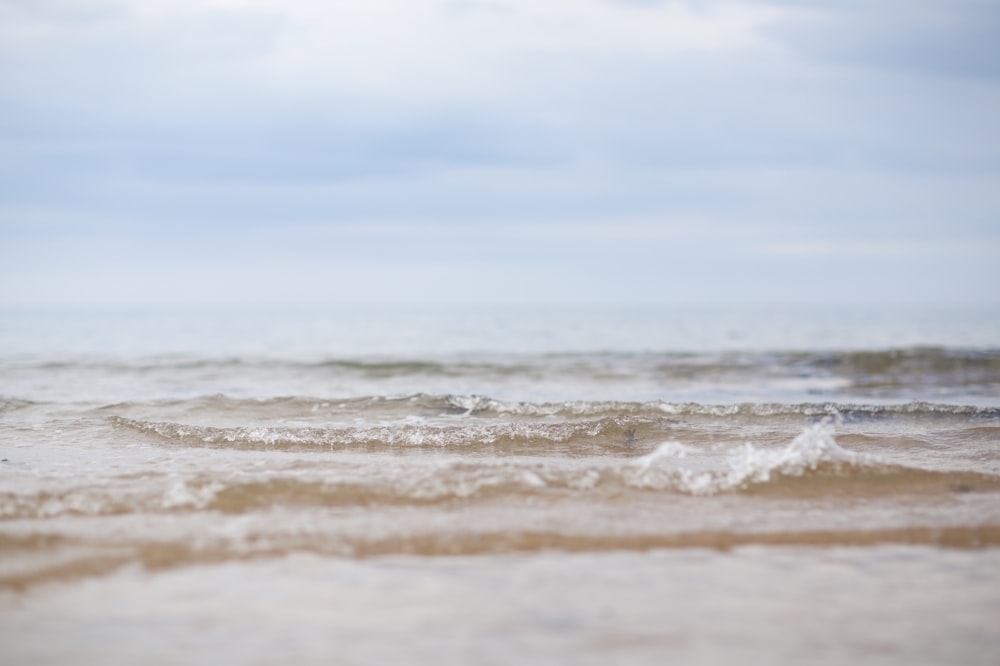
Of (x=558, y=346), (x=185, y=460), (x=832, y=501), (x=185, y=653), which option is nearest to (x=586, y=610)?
(x=185, y=653)

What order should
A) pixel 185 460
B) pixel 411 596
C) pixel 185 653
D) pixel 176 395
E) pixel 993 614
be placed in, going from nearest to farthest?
pixel 185 653
pixel 993 614
pixel 411 596
pixel 185 460
pixel 176 395

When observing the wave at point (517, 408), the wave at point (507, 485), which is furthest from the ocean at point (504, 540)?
the wave at point (517, 408)

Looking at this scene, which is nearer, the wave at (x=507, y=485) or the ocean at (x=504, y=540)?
the ocean at (x=504, y=540)

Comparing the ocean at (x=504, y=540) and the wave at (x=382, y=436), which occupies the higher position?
the wave at (x=382, y=436)

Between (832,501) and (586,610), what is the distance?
2.89 m

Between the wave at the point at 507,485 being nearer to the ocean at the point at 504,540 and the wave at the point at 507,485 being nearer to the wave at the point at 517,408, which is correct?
the ocean at the point at 504,540

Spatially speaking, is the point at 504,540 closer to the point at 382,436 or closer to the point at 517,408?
the point at 382,436

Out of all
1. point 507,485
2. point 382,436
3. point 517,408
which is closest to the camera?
point 507,485

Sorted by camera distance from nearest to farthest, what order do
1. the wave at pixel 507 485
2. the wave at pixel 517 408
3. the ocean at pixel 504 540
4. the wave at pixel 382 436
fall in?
the ocean at pixel 504 540
the wave at pixel 507 485
the wave at pixel 382 436
the wave at pixel 517 408

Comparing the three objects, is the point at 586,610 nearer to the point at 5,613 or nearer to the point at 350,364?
the point at 5,613

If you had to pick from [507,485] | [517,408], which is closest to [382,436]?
[507,485]

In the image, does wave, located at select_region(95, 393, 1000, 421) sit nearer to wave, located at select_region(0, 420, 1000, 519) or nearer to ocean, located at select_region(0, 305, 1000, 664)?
ocean, located at select_region(0, 305, 1000, 664)

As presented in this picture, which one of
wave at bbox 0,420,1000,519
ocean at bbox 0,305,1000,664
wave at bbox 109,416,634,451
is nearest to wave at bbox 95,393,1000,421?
ocean at bbox 0,305,1000,664

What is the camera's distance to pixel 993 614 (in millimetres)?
3426
